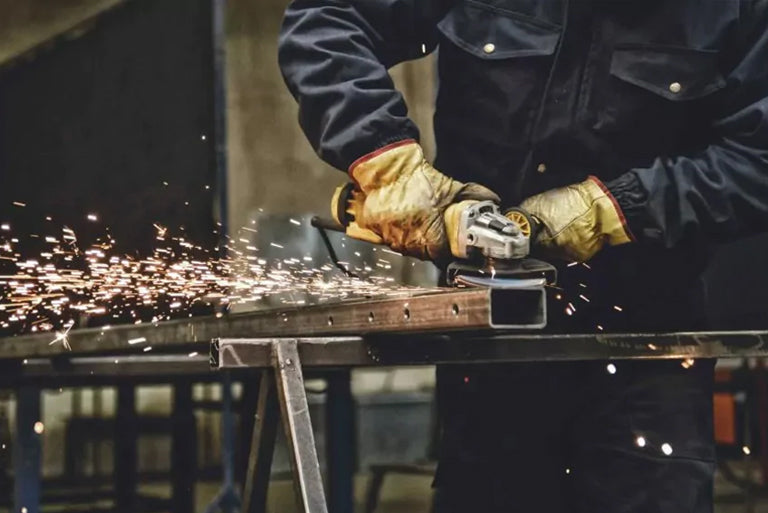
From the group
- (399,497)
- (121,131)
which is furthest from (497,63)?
(399,497)

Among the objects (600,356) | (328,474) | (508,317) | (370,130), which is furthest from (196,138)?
(508,317)

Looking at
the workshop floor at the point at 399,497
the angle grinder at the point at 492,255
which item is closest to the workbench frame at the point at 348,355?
the angle grinder at the point at 492,255

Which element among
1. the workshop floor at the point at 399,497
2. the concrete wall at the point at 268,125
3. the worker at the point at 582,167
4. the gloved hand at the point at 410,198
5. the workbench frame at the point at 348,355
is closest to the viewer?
the workbench frame at the point at 348,355

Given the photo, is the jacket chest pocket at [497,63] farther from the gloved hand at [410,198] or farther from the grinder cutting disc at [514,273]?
the grinder cutting disc at [514,273]

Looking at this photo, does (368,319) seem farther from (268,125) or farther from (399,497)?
(268,125)

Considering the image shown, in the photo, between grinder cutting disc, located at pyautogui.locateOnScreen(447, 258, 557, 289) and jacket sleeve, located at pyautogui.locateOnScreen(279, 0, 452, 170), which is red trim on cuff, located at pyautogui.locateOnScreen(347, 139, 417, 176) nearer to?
jacket sleeve, located at pyautogui.locateOnScreen(279, 0, 452, 170)

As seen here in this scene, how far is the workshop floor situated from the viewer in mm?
4562

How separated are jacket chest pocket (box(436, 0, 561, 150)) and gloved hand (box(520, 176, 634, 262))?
0.52 feet

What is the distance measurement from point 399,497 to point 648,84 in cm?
353

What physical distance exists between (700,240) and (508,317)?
26.6 inches

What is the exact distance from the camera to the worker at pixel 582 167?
5.68 feet

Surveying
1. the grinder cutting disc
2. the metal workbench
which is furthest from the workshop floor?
the grinder cutting disc

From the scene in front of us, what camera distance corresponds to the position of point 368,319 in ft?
4.75

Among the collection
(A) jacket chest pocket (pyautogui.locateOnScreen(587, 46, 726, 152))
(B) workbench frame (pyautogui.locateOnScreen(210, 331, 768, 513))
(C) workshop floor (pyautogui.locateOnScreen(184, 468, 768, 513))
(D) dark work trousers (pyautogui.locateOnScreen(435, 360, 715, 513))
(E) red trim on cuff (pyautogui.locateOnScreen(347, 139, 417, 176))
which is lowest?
(C) workshop floor (pyautogui.locateOnScreen(184, 468, 768, 513))
